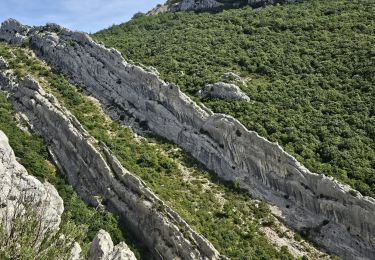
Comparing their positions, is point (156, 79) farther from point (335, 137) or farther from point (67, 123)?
point (335, 137)

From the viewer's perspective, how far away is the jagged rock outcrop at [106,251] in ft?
79.1

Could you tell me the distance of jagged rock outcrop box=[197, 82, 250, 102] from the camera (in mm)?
43531

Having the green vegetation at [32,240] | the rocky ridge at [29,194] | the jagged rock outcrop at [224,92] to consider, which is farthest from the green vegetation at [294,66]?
the green vegetation at [32,240]

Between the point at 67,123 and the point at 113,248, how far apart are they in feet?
48.8

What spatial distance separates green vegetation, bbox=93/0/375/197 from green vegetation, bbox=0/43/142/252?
1412 centimetres

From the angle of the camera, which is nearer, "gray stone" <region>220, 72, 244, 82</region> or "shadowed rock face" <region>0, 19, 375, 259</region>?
"shadowed rock face" <region>0, 19, 375, 259</region>

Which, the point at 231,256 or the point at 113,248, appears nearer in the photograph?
the point at 113,248

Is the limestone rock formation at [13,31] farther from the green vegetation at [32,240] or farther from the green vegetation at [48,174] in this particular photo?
the green vegetation at [32,240]

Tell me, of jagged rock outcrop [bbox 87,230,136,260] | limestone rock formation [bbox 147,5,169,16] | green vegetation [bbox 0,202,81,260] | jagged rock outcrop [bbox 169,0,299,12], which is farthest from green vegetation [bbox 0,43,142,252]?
limestone rock formation [bbox 147,5,169,16]

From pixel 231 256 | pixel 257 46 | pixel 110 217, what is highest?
pixel 257 46

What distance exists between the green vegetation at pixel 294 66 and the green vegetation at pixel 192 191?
5.75m

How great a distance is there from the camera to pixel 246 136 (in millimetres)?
36344

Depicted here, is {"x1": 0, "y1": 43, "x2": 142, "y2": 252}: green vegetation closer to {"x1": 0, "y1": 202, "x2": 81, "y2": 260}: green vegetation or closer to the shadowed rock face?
{"x1": 0, "y1": 202, "x2": 81, "y2": 260}: green vegetation

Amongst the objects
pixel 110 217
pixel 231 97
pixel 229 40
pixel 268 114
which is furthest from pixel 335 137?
pixel 229 40
